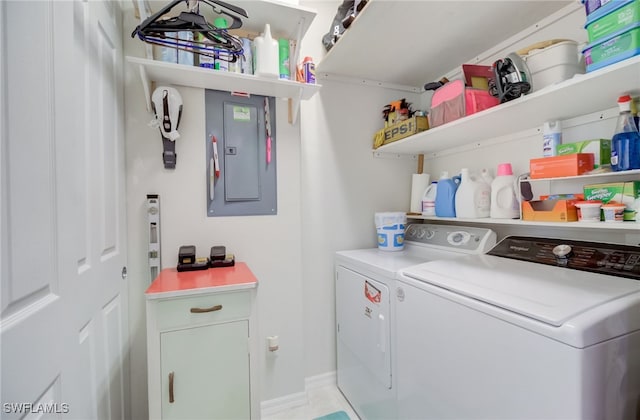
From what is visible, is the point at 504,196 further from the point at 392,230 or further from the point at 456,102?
the point at 392,230

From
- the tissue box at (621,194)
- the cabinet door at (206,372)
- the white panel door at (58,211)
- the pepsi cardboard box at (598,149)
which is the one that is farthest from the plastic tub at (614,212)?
the white panel door at (58,211)

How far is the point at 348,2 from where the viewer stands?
1757 millimetres

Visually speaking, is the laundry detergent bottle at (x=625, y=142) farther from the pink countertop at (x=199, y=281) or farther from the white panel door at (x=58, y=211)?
the white panel door at (x=58, y=211)

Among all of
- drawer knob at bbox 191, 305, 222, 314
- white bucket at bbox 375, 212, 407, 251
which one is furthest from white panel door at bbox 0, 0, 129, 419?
white bucket at bbox 375, 212, 407, 251

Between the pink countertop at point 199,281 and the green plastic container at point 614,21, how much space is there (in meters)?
1.73

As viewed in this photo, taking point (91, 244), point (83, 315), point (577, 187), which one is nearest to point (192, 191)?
point (91, 244)

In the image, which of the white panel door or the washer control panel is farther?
the washer control panel

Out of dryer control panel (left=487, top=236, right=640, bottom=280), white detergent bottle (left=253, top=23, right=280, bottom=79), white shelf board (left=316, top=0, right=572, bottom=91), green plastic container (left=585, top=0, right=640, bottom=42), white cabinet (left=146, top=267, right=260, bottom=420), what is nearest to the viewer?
green plastic container (left=585, top=0, right=640, bottom=42)

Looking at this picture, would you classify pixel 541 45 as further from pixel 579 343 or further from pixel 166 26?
pixel 166 26

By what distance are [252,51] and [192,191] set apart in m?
0.98

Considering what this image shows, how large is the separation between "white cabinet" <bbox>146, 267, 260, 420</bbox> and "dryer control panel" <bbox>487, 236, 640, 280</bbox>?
1396mm

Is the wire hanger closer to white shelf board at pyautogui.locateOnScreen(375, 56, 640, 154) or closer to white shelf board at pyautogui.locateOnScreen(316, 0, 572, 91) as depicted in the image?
white shelf board at pyautogui.locateOnScreen(316, 0, 572, 91)

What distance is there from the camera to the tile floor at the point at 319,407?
1.79 metres

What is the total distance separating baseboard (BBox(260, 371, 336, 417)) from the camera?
1.81m
